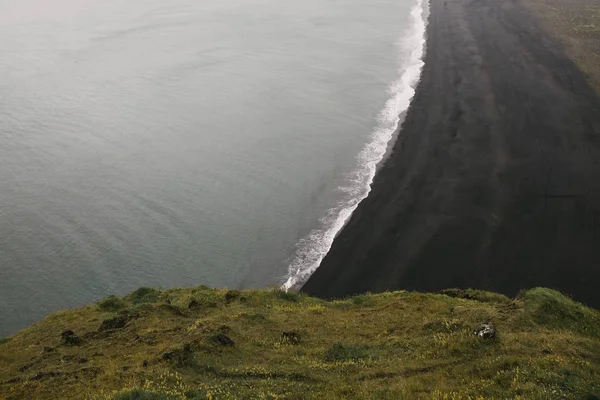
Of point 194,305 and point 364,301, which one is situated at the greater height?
point 194,305

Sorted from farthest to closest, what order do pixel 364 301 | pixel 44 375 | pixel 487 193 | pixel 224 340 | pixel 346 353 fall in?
pixel 487 193 → pixel 364 301 → pixel 224 340 → pixel 346 353 → pixel 44 375

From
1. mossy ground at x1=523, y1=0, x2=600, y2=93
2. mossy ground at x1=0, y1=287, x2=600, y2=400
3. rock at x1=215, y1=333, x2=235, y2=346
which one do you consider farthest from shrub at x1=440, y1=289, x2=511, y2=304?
mossy ground at x1=523, y1=0, x2=600, y2=93

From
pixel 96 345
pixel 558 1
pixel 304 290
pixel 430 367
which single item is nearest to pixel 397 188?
pixel 304 290

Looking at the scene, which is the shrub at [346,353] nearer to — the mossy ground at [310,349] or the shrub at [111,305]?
the mossy ground at [310,349]

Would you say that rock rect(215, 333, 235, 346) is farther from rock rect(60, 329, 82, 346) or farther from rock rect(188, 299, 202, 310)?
rock rect(60, 329, 82, 346)

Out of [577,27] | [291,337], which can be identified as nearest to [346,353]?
[291,337]

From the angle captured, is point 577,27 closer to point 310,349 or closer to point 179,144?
point 179,144
